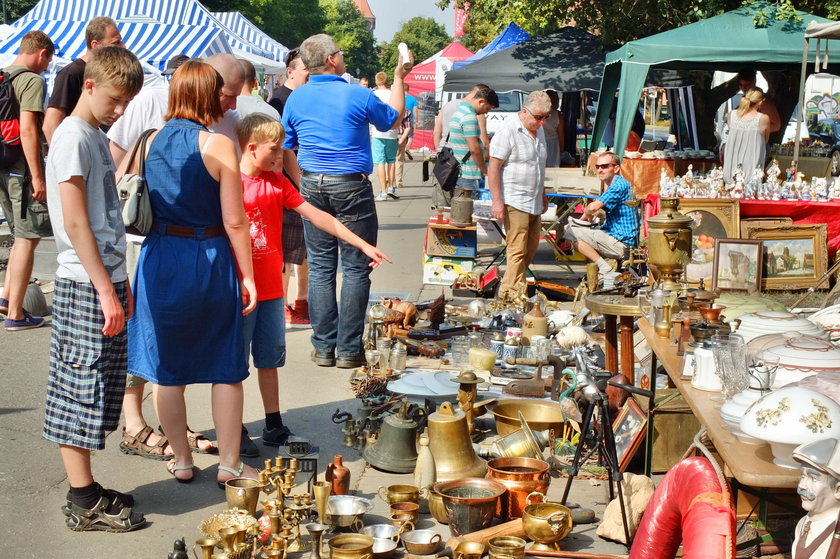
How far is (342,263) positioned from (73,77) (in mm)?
2300

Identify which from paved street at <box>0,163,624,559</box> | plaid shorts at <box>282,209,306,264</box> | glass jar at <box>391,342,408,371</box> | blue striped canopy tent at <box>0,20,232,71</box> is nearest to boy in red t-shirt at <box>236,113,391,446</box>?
paved street at <box>0,163,624,559</box>

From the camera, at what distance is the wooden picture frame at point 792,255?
27.4ft

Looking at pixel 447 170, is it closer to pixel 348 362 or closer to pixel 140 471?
pixel 348 362

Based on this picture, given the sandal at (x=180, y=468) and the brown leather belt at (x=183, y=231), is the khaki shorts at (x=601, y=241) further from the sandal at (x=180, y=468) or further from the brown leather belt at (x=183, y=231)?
the brown leather belt at (x=183, y=231)

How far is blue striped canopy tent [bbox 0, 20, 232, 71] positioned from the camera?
17094mm

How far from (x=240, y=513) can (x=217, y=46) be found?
16.2 m

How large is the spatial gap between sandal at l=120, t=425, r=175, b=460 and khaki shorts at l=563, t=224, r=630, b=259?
531cm

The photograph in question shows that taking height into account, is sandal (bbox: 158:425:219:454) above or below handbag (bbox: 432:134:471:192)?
below

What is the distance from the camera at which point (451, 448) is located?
185 inches

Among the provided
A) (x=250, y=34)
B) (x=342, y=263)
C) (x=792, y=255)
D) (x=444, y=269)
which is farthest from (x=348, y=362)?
(x=250, y=34)

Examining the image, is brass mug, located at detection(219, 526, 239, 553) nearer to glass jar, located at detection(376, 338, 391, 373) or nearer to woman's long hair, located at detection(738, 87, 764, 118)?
glass jar, located at detection(376, 338, 391, 373)

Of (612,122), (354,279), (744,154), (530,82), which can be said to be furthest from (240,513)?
(612,122)

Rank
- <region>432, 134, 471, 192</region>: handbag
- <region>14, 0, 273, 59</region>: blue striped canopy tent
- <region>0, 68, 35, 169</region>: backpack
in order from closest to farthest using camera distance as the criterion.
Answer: <region>0, 68, 35, 169</region>: backpack, <region>432, 134, 471, 192</region>: handbag, <region>14, 0, 273, 59</region>: blue striped canopy tent

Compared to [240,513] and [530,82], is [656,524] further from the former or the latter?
[530,82]
